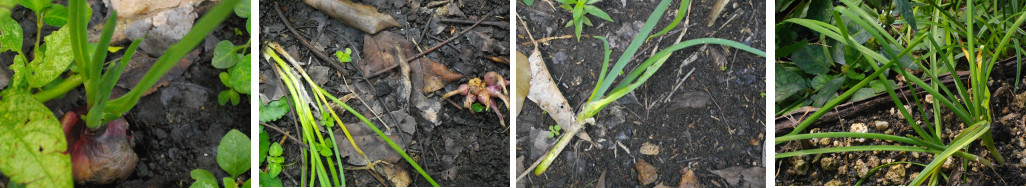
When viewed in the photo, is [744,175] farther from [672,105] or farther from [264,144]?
[264,144]

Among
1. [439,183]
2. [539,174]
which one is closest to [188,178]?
[439,183]

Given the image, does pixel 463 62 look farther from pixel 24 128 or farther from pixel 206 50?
pixel 24 128

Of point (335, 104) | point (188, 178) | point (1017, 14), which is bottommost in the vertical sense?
point (188, 178)

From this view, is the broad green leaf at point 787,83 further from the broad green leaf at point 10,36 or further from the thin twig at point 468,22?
the broad green leaf at point 10,36

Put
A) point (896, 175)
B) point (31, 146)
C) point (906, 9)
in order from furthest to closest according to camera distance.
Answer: point (896, 175) < point (906, 9) < point (31, 146)

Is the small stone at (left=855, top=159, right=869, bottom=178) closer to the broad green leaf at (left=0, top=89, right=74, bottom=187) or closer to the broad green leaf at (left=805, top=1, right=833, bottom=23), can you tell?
the broad green leaf at (left=805, top=1, right=833, bottom=23)

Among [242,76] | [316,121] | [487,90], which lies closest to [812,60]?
[487,90]
